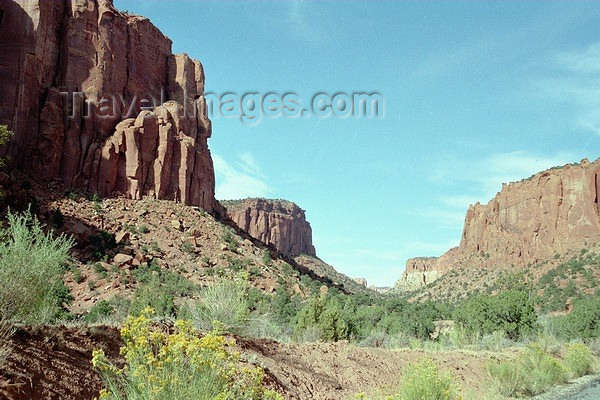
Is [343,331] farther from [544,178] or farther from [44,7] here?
[544,178]

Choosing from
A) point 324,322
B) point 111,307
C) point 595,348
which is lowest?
point 595,348

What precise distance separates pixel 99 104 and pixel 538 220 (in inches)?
3214

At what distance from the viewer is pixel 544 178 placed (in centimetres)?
9669

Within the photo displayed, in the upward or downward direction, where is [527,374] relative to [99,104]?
downward

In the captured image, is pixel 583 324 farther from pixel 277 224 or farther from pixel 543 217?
pixel 277 224

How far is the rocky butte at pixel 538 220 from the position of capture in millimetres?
83562

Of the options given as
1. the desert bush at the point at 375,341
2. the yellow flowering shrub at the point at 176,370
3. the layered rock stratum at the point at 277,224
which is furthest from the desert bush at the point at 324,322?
the layered rock stratum at the point at 277,224

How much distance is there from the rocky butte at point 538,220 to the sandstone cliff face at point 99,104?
61053 millimetres

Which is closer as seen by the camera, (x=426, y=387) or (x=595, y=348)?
(x=426, y=387)

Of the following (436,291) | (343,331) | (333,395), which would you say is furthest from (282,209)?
(333,395)

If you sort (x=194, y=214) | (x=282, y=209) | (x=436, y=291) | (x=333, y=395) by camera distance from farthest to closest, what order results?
(x=282, y=209) < (x=436, y=291) < (x=194, y=214) < (x=333, y=395)

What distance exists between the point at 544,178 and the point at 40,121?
293 ft

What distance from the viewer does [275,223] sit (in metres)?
150

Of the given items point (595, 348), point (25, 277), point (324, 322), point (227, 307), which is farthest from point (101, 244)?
point (595, 348)
